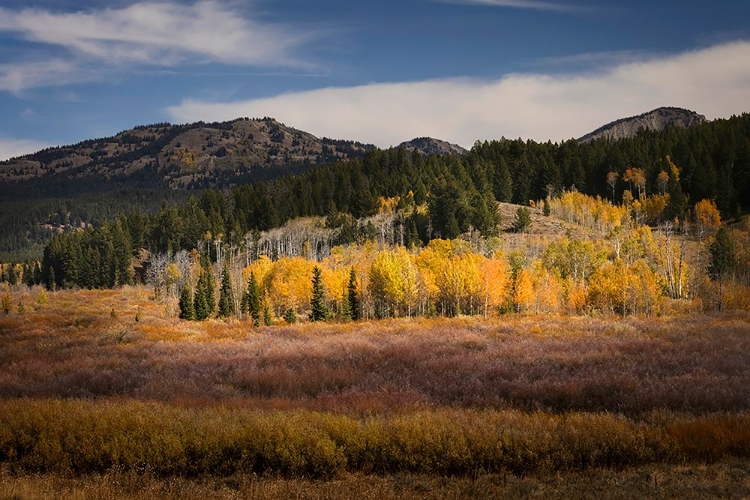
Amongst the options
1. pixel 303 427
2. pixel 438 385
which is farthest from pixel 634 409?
pixel 303 427

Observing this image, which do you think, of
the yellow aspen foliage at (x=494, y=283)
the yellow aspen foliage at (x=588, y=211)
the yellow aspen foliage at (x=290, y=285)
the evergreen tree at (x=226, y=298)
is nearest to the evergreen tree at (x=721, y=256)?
the yellow aspen foliage at (x=494, y=283)

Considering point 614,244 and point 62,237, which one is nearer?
point 614,244

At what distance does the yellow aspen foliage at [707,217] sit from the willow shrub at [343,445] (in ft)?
389

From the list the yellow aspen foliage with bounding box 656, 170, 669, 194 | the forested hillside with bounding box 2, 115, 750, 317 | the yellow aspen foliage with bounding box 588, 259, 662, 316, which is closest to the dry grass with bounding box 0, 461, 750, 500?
the forested hillside with bounding box 2, 115, 750, 317

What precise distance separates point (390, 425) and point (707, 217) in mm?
128892

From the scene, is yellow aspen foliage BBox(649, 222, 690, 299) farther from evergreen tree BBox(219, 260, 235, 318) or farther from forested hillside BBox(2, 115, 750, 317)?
evergreen tree BBox(219, 260, 235, 318)

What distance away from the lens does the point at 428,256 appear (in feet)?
266

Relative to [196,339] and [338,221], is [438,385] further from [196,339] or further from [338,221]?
[338,221]

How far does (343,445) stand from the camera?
34.8 ft

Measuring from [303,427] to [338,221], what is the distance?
121 meters

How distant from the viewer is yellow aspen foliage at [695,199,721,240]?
360 feet

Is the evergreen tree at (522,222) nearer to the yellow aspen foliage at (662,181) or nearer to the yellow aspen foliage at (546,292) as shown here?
the yellow aspen foliage at (546,292)

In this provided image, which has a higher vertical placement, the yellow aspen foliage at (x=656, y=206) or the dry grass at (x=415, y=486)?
the yellow aspen foliage at (x=656, y=206)

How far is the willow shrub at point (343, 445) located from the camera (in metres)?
10.0
